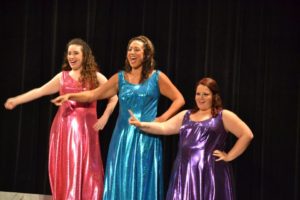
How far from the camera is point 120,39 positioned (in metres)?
5.63

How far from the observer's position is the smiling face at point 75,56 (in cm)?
491

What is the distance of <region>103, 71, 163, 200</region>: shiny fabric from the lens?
172 inches

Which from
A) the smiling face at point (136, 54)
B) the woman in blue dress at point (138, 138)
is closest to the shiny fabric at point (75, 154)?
the woman in blue dress at point (138, 138)

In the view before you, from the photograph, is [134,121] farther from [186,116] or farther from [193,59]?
[193,59]

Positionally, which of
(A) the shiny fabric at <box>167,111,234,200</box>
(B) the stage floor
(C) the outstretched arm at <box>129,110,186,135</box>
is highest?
(C) the outstretched arm at <box>129,110,186,135</box>

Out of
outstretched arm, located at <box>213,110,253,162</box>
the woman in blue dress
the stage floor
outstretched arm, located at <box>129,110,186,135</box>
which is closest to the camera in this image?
outstretched arm, located at <box>213,110,253,162</box>

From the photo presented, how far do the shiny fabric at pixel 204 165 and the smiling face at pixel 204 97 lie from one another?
116 millimetres

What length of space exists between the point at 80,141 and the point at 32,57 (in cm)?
157

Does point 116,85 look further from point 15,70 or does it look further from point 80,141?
point 15,70

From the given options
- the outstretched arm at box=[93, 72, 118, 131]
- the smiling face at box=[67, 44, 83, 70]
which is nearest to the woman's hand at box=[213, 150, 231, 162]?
the outstretched arm at box=[93, 72, 118, 131]

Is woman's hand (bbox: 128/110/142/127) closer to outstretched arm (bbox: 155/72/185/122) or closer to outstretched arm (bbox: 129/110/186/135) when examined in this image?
outstretched arm (bbox: 129/110/186/135)

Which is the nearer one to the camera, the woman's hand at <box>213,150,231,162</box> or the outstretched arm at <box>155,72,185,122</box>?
the woman's hand at <box>213,150,231,162</box>

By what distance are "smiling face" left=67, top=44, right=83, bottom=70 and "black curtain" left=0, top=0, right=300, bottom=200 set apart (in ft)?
2.42

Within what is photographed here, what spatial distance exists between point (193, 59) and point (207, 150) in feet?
4.32
